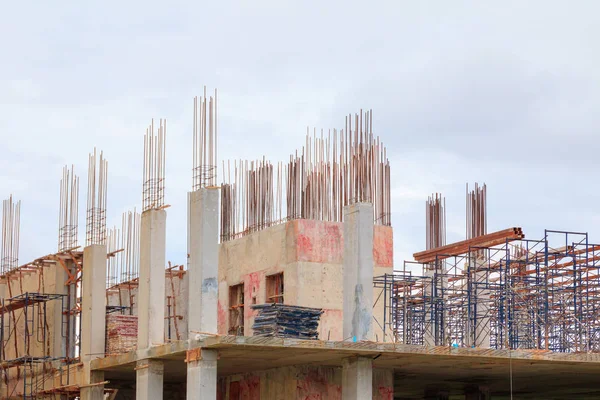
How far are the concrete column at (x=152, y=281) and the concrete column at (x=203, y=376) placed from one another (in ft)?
10.4

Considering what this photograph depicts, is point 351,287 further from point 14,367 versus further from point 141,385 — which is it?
point 14,367

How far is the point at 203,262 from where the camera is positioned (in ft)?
83.9

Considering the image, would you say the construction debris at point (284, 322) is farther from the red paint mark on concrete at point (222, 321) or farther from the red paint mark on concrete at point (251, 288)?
the red paint mark on concrete at point (222, 321)

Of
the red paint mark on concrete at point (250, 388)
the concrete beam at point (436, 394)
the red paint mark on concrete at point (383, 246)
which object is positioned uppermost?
the red paint mark on concrete at point (383, 246)

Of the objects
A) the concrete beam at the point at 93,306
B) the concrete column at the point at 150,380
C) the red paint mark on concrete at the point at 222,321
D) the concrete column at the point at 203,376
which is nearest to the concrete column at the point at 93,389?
the concrete beam at the point at 93,306

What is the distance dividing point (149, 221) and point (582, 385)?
14.4 m

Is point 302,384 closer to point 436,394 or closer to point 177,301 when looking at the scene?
point 177,301

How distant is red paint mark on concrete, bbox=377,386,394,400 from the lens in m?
29.3

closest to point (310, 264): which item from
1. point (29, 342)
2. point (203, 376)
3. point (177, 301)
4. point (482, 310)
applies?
point (203, 376)

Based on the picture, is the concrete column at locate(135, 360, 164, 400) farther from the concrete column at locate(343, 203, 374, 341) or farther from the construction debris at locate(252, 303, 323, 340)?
the concrete column at locate(343, 203, 374, 341)

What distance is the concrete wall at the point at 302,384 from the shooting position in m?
28.5

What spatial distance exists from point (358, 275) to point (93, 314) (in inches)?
353

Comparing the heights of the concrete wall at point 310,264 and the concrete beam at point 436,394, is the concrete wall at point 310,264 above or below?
above

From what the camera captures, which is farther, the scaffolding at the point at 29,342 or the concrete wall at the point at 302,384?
the scaffolding at the point at 29,342
